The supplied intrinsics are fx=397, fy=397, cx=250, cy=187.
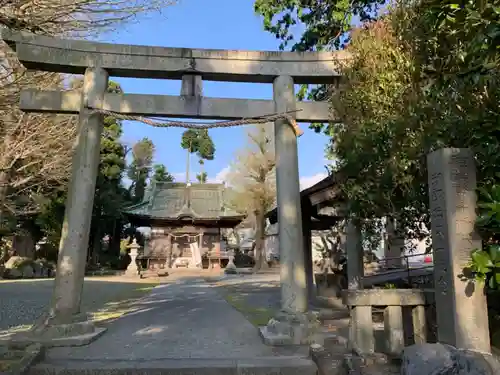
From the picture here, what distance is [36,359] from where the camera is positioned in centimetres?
481

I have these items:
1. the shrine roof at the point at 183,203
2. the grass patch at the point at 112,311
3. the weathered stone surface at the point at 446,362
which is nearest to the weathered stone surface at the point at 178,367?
the weathered stone surface at the point at 446,362

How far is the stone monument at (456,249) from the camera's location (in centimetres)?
359

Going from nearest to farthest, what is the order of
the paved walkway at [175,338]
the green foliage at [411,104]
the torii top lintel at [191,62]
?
the green foliage at [411,104], the paved walkway at [175,338], the torii top lintel at [191,62]

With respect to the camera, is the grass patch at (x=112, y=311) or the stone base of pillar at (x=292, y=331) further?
the grass patch at (x=112, y=311)

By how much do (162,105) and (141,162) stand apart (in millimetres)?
38657

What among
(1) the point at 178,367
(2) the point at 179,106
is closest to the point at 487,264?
(1) the point at 178,367

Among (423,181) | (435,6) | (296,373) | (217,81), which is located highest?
(217,81)

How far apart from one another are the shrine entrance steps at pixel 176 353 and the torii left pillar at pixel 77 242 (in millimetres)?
354

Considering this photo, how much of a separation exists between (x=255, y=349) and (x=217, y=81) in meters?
4.47

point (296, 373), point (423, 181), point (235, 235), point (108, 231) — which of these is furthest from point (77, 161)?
point (235, 235)

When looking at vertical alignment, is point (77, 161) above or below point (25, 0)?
below

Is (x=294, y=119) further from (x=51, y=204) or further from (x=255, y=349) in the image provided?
(x=51, y=204)

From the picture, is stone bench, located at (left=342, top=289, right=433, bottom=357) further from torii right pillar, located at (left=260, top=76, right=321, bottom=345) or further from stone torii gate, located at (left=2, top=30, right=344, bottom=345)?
stone torii gate, located at (left=2, top=30, right=344, bottom=345)

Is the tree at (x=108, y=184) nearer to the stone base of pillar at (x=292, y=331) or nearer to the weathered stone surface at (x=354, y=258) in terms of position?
the weathered stone surface at (x=354, y=258)
